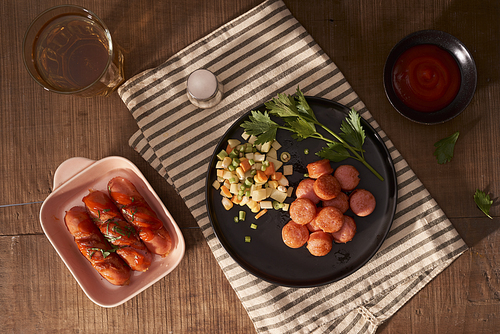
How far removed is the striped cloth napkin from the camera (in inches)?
62.7

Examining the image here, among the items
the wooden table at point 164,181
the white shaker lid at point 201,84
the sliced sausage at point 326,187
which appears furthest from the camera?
the wooden table at point 164,181

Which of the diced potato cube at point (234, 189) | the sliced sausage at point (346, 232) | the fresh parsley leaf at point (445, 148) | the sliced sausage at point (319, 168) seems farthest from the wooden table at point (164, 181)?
the sliced sausage at point (346, 232)

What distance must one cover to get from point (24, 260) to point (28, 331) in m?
0.39

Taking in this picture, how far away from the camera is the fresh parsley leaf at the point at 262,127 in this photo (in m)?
1.49

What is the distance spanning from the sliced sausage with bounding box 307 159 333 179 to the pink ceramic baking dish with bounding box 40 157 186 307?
70 cm

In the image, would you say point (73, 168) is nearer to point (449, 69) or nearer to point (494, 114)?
point (449, 69)

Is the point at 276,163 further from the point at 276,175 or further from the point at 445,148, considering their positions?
the point at 445,148

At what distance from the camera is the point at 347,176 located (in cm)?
149

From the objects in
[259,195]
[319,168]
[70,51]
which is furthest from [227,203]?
[70,51]

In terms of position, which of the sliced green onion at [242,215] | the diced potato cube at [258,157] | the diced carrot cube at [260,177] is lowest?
the sliced green onion at [242,215]

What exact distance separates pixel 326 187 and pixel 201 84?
30.3 inches

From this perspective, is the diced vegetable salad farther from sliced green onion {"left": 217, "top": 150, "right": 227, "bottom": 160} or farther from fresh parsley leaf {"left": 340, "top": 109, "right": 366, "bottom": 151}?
fresh parsley leaf {"left": 340, "top": 109, "right": 366, "bottom": 151}

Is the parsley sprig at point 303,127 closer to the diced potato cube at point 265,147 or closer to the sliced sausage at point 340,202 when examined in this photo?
the diced potato cube at point 265,147

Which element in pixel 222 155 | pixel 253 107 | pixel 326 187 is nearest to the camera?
pixel 326 187
